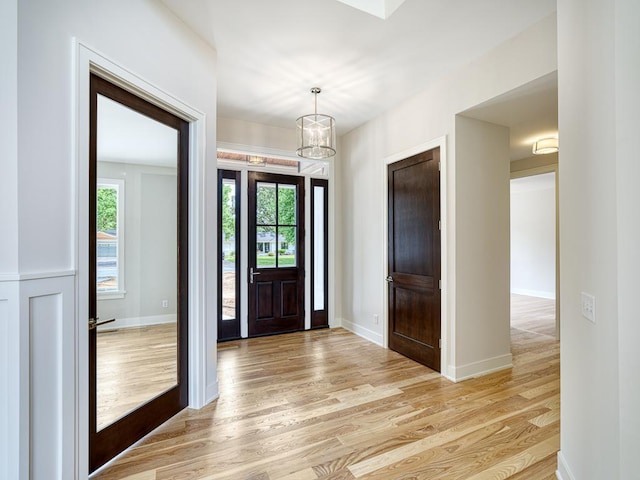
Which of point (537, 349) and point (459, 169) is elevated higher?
point (459, 169)

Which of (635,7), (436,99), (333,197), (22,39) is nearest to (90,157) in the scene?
(22,39)

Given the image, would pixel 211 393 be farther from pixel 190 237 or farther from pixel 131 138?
pixel 131 138

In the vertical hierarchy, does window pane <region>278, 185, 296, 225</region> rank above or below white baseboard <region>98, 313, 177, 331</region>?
above

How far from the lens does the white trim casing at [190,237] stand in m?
1.61

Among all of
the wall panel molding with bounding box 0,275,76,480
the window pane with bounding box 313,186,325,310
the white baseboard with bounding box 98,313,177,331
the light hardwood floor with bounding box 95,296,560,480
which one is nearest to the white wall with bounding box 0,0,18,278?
the wall panel molding with bounding box 0,275,76,480

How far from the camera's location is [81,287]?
1634 mm

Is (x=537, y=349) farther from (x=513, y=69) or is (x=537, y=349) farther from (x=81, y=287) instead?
(x=81, y=287)

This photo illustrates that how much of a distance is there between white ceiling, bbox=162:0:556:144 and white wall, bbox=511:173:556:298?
19.1ft

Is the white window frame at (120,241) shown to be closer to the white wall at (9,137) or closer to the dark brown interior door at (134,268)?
the dark brown interior door at (134,268)

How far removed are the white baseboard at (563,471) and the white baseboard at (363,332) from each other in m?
2.34

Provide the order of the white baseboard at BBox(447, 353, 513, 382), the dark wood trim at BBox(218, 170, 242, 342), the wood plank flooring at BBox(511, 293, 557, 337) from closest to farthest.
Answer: the white baseboard at BBox(447, 353, 513, 382) → the dark wood trim at BBox(218, 170, 242, 342) → the wood plank flooring at BBox(511, 293, 557, 337)

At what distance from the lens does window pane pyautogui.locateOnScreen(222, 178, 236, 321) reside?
4.34m

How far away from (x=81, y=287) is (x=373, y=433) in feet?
6.66

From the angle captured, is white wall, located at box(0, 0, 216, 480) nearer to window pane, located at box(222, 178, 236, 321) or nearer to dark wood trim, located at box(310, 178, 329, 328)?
window pane, located at box(222, 178, 236, 321)
